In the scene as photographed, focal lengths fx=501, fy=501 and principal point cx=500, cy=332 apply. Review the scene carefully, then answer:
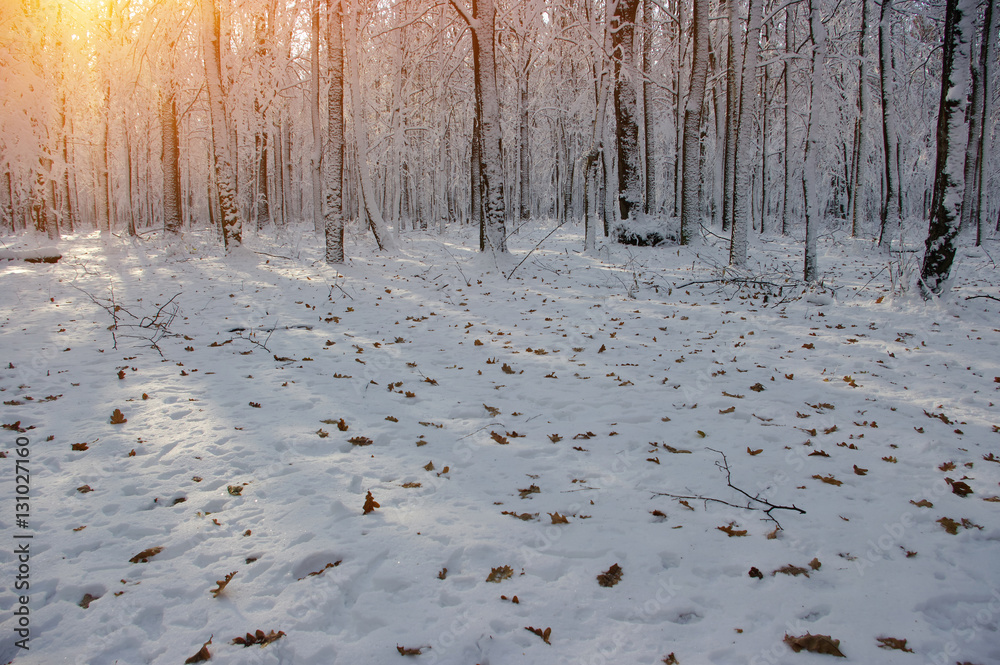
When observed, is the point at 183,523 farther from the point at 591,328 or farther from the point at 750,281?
the point at 750,281

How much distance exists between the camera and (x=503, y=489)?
3.27 m

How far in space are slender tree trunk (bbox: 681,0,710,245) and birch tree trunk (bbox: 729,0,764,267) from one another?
4.54ft

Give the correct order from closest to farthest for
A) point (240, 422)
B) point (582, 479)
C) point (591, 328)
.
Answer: point (582, 479), point (240, 422), point (591, 328)

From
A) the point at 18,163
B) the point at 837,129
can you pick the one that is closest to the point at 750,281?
the point at 837,129

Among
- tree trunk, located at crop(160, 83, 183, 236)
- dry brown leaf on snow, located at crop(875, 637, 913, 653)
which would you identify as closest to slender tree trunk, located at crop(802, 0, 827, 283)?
dry brown leaf on snow, located at crop(875, 637, 913, 653)

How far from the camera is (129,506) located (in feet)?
9.61

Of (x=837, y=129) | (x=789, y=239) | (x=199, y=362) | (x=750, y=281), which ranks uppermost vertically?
(x=837, y=129)

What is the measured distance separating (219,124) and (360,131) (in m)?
3.61

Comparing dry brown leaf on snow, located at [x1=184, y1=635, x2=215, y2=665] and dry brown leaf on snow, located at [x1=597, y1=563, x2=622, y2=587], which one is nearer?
dry brown leaf on snow, located at [x1=184, y1=635, x2=215, y2=665]

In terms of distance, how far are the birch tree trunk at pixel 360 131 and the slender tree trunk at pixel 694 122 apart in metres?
7.93

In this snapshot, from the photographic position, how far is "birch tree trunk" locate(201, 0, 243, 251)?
10984mm

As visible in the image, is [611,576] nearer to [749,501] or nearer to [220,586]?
[749,501]

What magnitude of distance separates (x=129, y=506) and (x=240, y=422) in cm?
113

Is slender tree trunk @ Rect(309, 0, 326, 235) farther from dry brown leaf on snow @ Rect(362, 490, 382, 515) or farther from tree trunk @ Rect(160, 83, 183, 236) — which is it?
dry brown leaf on snow @ Rect(362, 490, 382, 515)
